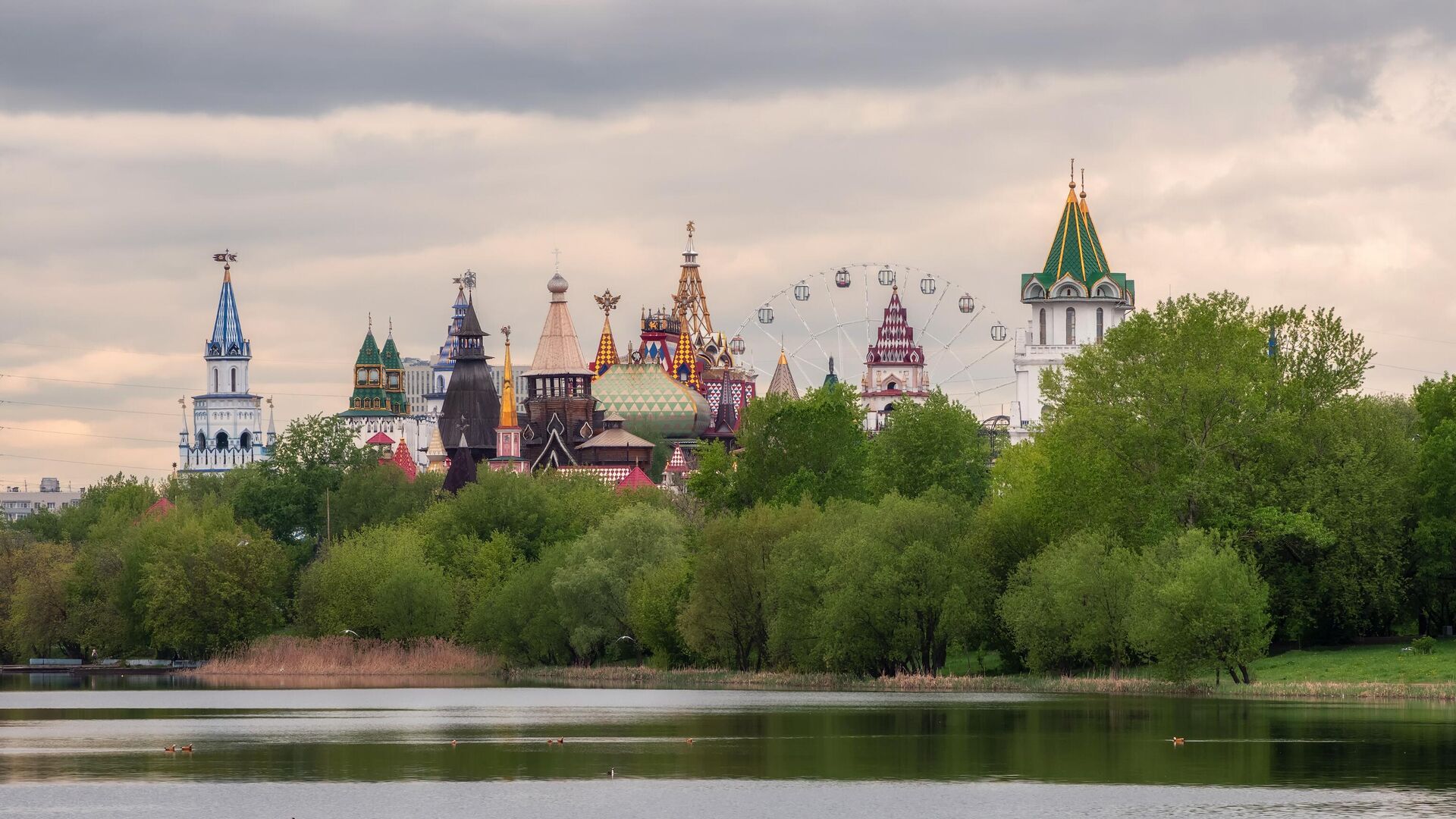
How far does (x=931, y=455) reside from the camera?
305 feet

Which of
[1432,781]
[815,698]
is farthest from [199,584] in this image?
[1432,781]

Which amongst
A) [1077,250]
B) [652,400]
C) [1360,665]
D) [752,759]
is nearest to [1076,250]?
[1077,250]

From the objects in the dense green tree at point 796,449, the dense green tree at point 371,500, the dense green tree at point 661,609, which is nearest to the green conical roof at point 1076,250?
the dense green tree at point 371,500

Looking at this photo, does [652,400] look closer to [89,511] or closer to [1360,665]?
[89,511]

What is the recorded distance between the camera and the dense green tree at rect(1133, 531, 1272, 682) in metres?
66.4

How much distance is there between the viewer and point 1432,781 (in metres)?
43.8

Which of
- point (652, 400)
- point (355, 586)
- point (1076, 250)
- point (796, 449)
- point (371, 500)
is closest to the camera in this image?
point (355, 586)

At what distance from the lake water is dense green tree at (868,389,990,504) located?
2021cm

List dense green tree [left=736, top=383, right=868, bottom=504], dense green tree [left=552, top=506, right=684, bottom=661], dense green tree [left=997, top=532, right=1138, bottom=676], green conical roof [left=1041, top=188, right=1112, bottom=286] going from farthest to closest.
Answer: green conical roof [left=1041, top=188, right=1112, bottom=286], dense green tree [left=736, top=383, right=868, bottom=504], dense green tree [left=552, top=506, right=684, bottom=661], dense green tree [left=997, top=532, right=1138, bottom=676]

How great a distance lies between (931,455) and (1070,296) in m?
77.1

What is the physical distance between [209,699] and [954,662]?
1011 inches

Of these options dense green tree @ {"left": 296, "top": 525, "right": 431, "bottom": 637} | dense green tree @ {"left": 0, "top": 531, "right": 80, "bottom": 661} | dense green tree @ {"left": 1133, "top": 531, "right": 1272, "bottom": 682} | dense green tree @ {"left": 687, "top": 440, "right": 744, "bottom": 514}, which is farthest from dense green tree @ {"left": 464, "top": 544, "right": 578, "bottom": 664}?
dense green tree @ {"left": 1133, "top": 531, "right": 1272, "bottom": 682}

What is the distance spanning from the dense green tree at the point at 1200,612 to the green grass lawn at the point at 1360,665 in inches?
70.7

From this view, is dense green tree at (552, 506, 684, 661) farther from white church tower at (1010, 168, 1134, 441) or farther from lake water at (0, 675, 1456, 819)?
white church tower at (1010, 168, 1134, 441)
